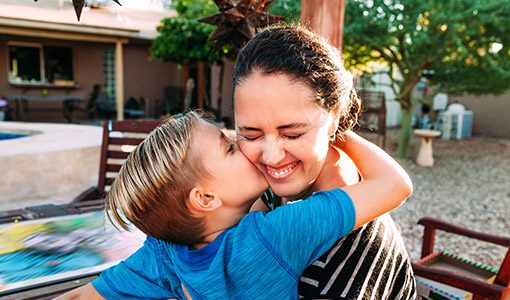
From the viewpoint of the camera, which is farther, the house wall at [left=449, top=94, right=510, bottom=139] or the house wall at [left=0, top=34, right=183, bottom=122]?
the house wall at [left=0, top=34, right=183, bottom=122]

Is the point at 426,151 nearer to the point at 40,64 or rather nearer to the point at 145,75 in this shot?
the point at 145,75

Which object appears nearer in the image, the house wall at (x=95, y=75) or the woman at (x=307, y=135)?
the woman at (x=307, y=135)

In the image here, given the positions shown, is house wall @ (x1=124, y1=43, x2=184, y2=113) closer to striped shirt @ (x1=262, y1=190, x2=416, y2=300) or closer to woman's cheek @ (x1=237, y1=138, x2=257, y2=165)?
woman's cheek @ (x1=237, y1=138, x2=257, y2=165)

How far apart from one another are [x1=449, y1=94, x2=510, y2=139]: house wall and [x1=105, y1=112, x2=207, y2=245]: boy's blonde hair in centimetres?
1403

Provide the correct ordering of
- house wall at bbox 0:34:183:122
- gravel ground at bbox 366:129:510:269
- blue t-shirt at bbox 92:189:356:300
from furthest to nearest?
house wall at bbox 0:34:183:122
gravel ground at bbox 366:129:510:269
blue t-shirt at bbox 92:189:356:300

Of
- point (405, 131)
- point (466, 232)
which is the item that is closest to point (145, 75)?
point (405, 131)

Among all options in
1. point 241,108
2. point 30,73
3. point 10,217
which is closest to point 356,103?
point 241,108

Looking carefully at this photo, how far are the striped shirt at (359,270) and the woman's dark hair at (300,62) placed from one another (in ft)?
1.21

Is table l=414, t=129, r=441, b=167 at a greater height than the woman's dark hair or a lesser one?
lesser

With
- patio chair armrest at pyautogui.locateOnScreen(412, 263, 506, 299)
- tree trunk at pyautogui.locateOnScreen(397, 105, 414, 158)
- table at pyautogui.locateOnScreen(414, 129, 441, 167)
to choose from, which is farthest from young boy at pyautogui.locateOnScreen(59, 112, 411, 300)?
tree trunk at pyautogui.locateOnScreen(397, 105, 414, 158)

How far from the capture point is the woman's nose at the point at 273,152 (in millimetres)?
1130

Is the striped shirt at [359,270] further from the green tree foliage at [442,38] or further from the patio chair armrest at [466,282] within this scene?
the green tree foliage at [442,38]

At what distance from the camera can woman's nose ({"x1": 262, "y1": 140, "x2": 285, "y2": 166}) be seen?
3.71 feet

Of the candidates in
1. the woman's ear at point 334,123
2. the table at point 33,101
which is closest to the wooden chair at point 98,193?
the woman's ear at point 334,123
